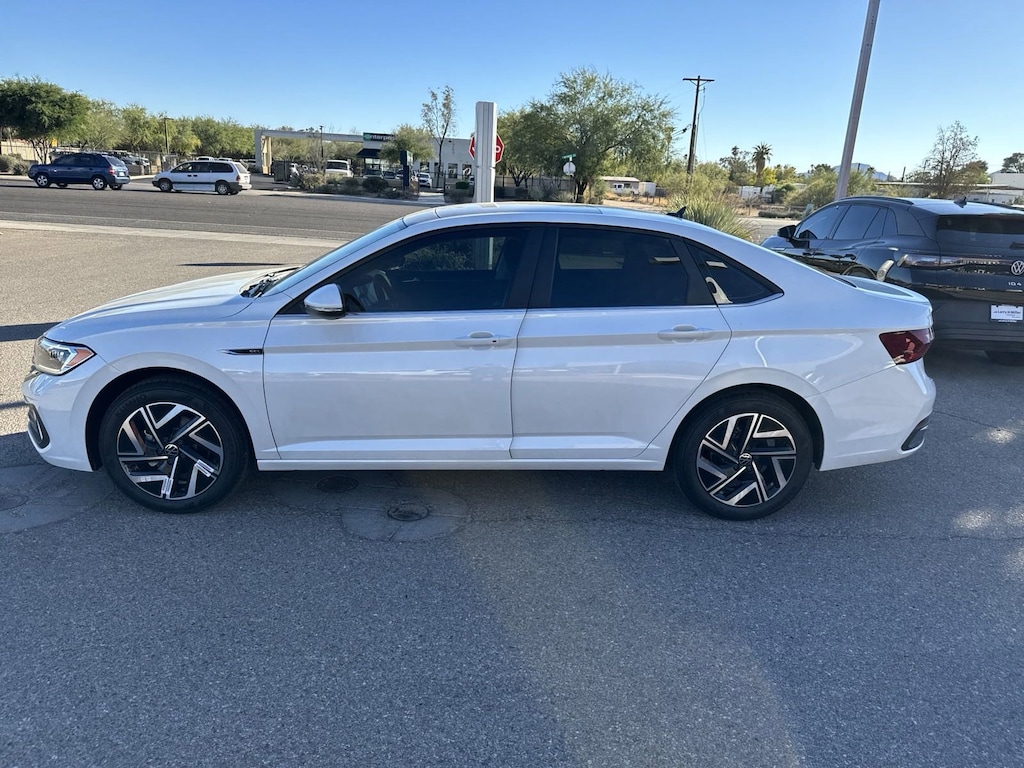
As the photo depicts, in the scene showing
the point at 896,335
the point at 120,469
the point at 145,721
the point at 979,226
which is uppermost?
the point at 979,226

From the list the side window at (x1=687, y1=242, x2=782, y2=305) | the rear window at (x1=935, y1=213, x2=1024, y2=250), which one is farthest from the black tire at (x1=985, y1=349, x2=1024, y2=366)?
the side window at (x1=687, y1=242, x2=782, y2=305)

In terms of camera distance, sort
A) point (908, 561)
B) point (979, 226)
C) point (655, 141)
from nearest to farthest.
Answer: point (908, 561) < point (979, 226) < point (655, 141)

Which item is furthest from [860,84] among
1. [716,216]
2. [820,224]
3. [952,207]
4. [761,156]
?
[761,156]

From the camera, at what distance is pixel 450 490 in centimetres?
435

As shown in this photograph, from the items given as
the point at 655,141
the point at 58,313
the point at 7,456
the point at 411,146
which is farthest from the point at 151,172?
the point at 7,456

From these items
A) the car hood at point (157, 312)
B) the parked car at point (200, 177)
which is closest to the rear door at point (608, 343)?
the car hood at point (157, 312)

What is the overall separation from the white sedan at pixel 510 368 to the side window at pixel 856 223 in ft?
14.5

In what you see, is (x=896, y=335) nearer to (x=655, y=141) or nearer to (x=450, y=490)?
(x=450, y=490)

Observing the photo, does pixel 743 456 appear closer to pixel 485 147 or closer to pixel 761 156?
pixel 485 147

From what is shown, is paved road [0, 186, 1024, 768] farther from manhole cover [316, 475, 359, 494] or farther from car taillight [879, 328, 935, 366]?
car taillight [879, 328, 935, 366]

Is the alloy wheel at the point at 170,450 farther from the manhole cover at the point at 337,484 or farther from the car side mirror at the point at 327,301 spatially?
the car side mirror at the point at 327,301

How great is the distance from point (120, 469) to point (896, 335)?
14.0 feet

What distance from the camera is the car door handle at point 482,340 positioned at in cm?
368

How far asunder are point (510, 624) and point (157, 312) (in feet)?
8.20
